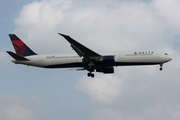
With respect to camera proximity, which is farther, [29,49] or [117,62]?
[29,49]

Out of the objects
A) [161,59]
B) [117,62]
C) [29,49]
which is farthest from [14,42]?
[161,59]

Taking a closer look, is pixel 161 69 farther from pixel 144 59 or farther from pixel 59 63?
pixel 59 63

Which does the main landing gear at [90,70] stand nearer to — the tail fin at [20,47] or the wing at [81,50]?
the wing at [81,50]

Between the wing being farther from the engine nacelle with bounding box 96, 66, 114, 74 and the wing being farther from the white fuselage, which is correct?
the engine nacelle with bounding box 96, 66, 114, 74

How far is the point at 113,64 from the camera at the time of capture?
66.2m

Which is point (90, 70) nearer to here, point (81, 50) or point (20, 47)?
point (81, 50)

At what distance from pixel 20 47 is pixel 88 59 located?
12928 millimetres

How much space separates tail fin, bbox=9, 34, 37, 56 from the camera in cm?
7050

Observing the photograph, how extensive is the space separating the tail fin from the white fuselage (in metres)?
1.97

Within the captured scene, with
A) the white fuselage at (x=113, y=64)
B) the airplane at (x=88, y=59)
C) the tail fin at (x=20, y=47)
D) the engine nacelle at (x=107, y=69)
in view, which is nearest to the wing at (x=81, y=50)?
the airplane at (x=88, y=59)

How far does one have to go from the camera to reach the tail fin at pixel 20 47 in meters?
70.5

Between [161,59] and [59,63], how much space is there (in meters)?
16.2

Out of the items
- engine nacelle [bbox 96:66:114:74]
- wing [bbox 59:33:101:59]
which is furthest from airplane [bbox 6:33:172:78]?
engine nacelle [bbox 96:66:114:74]

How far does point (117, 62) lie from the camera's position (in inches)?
2584
